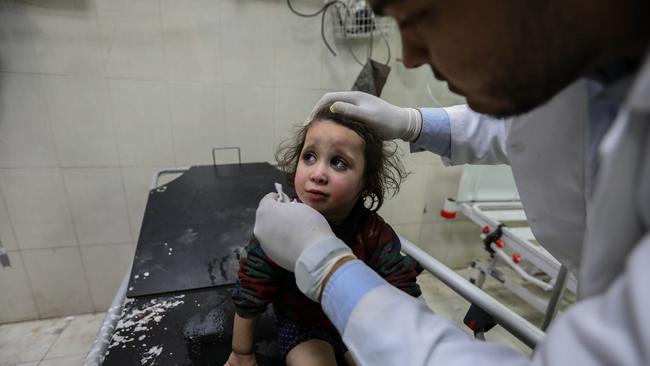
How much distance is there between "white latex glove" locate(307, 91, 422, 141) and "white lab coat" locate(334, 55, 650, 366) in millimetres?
336

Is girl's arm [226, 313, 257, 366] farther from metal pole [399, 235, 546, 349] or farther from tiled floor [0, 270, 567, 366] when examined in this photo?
tiled floor [0, 270, 567, 366]

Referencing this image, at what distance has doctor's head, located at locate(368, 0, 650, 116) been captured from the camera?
0.94 feet

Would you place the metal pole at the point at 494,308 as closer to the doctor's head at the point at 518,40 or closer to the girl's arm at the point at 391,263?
the girl's arm at the point at 391,263

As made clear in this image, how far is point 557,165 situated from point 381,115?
407 mm

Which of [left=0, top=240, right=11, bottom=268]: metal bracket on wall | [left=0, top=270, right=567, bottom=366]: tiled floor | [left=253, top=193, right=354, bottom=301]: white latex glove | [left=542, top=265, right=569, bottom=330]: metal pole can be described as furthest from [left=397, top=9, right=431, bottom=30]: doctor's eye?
[left=0, top=240, right=11, bottom=268]: metal bracket on wall

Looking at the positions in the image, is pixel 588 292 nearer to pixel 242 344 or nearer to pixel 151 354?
pixel 242 344

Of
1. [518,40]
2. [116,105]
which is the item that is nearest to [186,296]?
[518,40]

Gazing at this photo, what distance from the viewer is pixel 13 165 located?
147 centimetres

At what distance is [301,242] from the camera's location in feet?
1.85

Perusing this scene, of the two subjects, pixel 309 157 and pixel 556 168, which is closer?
pixel 556 168

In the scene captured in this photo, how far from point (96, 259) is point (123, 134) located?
0.77m

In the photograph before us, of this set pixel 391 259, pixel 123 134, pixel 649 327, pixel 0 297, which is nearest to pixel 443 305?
pixel 391 259

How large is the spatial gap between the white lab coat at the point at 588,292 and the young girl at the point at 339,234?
12.0 inches

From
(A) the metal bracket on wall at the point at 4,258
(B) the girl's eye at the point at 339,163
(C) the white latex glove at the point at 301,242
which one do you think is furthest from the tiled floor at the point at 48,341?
(B) the girl's eye at the point at 339,163
